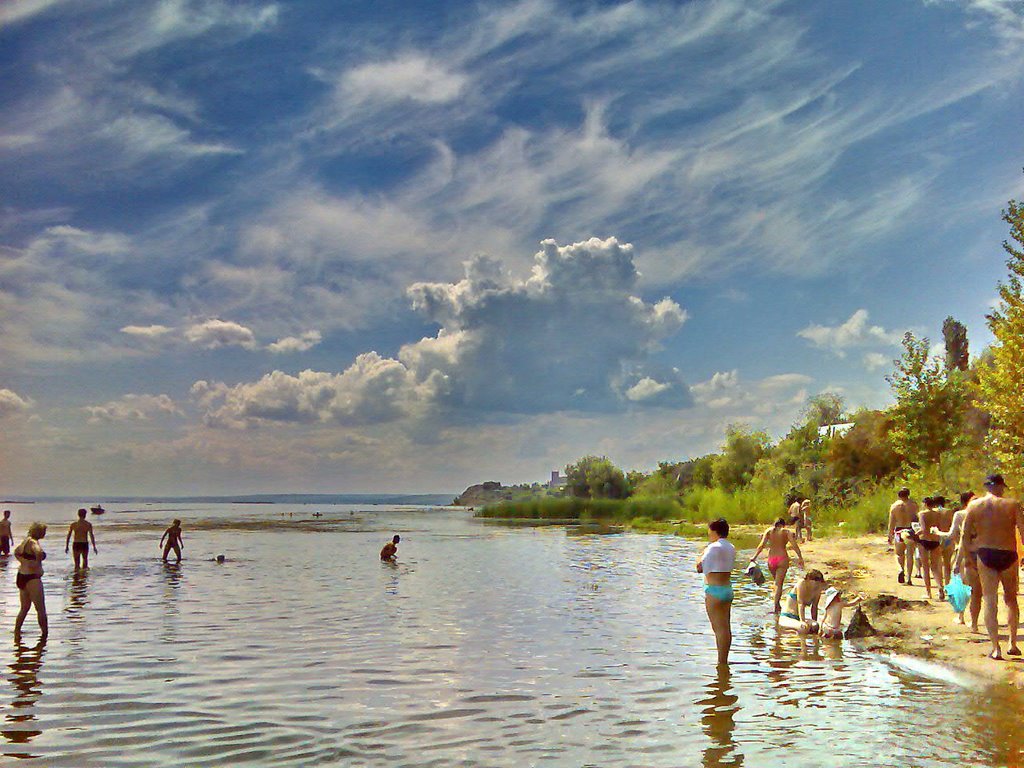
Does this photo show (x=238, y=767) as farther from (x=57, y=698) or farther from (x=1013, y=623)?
(x=1013, y=623)

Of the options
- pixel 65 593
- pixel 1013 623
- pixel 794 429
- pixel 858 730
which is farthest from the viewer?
pixel 794 429

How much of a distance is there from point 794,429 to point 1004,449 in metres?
57.5

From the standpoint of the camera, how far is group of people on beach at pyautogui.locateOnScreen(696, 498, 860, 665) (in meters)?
13.2

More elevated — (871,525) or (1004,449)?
(1004,449)

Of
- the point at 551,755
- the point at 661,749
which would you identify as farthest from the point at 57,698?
the point at 661,749

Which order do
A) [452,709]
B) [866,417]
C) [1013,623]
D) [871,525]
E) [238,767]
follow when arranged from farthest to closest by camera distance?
[866,417]
[871,525]
[1013,623]
[452,709]
[238,767]

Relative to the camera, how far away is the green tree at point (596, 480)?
373 feet

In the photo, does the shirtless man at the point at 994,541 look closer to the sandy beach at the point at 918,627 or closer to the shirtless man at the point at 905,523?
the sandy beach at the point at 918,627

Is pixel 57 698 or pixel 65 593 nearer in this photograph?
pixel 57 698

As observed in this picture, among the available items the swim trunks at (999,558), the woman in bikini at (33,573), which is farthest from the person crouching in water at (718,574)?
the woman in bikini at (33,573)

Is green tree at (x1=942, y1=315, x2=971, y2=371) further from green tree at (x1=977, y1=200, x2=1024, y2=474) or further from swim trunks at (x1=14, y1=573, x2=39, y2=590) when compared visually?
swim trunks at (x1=14, y1=573, x2=39, y2=590)

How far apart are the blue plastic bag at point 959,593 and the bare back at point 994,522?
8.34ft

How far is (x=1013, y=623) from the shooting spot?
13.2 meters

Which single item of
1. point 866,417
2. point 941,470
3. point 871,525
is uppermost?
point 866,417
